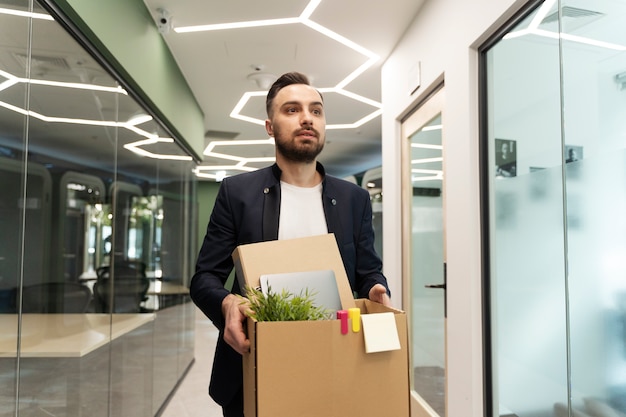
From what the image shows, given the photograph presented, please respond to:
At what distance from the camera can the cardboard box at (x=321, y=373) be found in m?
0.93

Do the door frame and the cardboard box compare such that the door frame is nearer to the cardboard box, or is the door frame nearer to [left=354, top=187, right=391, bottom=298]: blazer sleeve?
[left=354, top=187, right=391, bottom=298]: blazer sleeve

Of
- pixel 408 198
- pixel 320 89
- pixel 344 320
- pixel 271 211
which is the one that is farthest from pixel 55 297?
pixel 320 89

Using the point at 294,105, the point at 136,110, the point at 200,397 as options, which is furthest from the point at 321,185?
the point at 200,397

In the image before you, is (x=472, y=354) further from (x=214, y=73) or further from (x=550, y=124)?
(x=214, y=73)

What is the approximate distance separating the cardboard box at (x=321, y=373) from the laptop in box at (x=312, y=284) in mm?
152

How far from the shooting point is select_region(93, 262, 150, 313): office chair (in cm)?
278

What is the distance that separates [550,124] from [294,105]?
129cm

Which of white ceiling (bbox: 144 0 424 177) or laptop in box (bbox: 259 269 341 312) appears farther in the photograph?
white ceiling (bbox: 144 0 424 177)

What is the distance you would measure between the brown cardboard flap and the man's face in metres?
0.30

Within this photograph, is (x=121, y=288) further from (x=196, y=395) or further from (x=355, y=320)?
(x=355, y=320)

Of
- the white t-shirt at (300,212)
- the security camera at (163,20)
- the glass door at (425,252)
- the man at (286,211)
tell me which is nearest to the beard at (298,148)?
the man at (286,211)

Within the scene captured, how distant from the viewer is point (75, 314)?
2.42 m

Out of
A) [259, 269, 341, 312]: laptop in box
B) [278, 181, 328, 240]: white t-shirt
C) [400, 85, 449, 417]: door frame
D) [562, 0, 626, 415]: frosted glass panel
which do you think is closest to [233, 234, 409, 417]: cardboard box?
[259, 269, 341, 312]: laptop in box

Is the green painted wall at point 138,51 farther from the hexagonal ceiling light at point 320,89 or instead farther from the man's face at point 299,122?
the man's face at point 299,122
